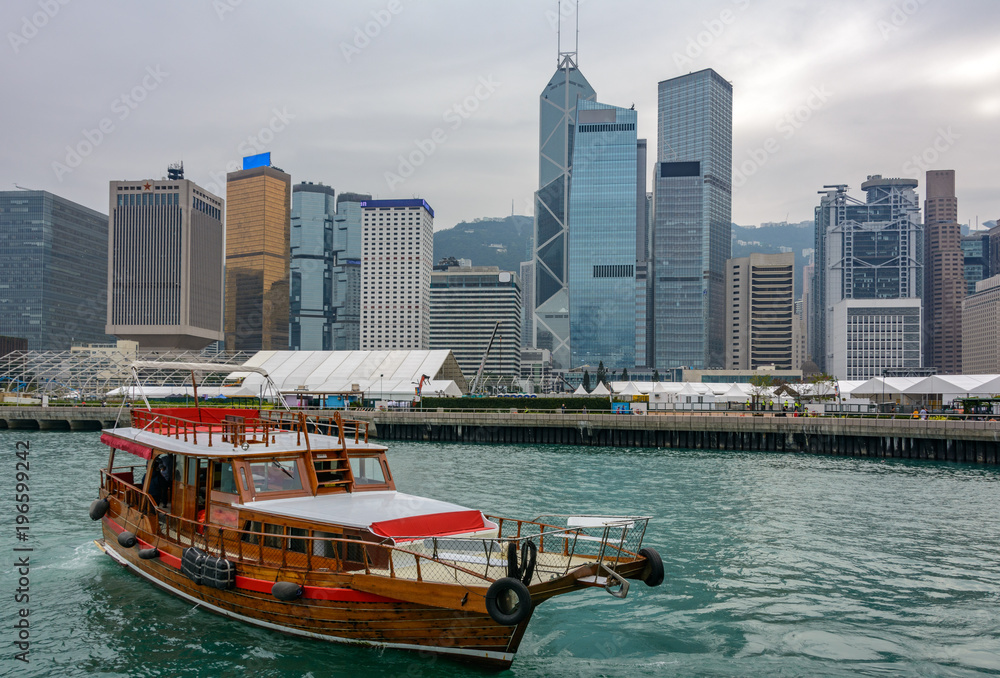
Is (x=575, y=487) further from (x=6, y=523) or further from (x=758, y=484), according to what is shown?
(x=6, y=523)

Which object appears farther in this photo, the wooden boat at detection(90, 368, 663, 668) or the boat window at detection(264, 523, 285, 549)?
the boat window at detection(264, 523, 285, 549)

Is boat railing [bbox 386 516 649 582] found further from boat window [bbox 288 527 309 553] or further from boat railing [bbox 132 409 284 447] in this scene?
boat railing [bbox 132 409 284 447]

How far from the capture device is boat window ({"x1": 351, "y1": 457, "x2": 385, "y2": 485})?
17078mm

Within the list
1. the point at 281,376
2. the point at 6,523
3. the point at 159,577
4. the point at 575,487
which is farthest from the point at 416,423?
the point at 159,577

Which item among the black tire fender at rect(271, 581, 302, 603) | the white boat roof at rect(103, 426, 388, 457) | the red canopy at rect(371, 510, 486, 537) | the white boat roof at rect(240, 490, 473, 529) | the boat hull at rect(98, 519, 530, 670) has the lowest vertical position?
the boat hull at rect(98, 519, 530, 670)

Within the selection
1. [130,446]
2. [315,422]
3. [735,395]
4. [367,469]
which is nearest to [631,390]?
[735,395]

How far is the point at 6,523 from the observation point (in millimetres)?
24094

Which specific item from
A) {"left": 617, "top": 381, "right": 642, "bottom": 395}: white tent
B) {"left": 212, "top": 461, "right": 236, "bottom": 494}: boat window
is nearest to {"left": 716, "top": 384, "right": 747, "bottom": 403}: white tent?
{"left": 617, "top": 381, "right": 642, "bottom": 395}: white tent

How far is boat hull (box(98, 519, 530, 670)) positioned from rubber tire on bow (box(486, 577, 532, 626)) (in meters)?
0.27

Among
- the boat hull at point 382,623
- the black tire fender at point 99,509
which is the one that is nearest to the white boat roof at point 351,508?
the boat hull at point 382,623

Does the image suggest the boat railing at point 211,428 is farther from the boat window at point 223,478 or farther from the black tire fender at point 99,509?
the black tire fender at point 99,509

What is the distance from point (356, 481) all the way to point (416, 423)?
5204 centimetres

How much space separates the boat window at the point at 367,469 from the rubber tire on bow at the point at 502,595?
6.36m

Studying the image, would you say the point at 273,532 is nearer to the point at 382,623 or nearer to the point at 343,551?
the point at 343,551
